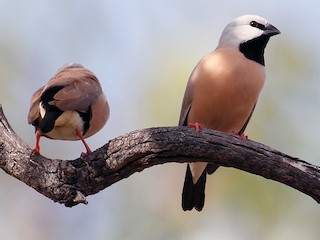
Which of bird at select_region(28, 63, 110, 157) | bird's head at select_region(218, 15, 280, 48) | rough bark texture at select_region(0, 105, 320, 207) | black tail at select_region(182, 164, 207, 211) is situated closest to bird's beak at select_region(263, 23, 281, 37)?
bird's head at select_region(218, 15, 280, 48)

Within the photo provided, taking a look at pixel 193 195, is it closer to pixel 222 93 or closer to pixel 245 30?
pixel 222 93

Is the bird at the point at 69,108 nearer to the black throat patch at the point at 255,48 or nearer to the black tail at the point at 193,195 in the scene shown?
the black tail at the point at 193,195

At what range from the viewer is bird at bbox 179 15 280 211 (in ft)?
16.6

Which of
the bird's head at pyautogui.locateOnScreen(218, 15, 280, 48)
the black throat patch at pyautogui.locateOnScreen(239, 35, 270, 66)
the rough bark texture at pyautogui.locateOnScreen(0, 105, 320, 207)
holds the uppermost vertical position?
the bird's head at pyautogui.locateOnScreen(218, 15, 280, 48)

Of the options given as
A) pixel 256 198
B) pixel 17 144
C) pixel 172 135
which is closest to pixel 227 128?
pixel 256 198

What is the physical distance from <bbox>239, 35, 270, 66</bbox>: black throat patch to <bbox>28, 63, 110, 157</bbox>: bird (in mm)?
1190

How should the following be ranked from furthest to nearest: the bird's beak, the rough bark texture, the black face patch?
the bird's beak
the black face patch
the rough bark texture

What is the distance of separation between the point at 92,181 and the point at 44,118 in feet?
1.81

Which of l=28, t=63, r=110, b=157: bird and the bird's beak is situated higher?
the bird's beak

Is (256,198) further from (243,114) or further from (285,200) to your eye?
(243,114)

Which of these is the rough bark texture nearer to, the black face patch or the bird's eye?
the black face patch

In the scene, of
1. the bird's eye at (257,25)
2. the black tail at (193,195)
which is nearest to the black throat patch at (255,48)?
the bird's eye at (257,25)

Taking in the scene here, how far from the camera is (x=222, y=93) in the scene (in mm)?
5039

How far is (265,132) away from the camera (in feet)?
21.0
